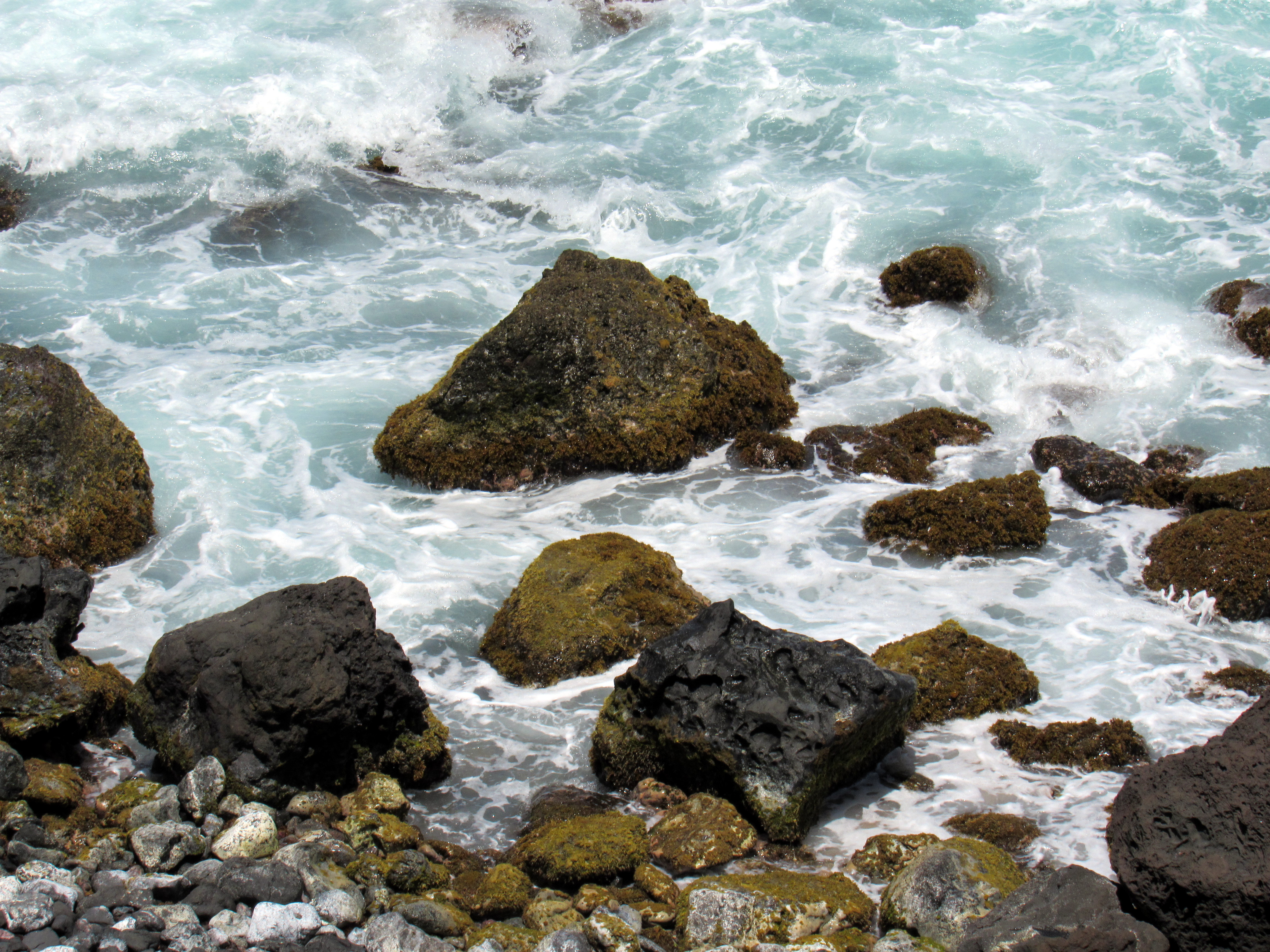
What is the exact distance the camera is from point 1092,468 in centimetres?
1038

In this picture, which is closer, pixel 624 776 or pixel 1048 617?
pixel 624 776

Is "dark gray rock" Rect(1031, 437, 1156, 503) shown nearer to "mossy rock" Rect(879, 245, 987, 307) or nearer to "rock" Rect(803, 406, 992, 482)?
"rock" Rect(803, 406, 992, 482)

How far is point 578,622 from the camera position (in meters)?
8.07

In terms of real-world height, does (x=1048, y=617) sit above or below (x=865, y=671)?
below

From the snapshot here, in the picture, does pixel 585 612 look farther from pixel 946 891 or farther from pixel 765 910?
pixel 946 891

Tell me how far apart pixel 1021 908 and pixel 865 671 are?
1.96 metres

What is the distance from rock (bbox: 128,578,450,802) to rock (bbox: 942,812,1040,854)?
3314mm

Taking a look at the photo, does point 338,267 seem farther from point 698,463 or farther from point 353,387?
point 698,463

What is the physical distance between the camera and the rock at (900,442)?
10992mm

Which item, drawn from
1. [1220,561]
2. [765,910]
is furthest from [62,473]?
[1220,561]

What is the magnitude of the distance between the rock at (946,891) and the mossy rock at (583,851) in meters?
1.39

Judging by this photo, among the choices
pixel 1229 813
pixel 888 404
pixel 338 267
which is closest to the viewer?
pixel 1229 813

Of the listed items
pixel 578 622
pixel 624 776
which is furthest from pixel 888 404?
pixel 624 776

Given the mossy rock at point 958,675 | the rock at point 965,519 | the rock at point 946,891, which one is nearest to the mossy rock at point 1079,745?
the mossy rock at point 958,675
